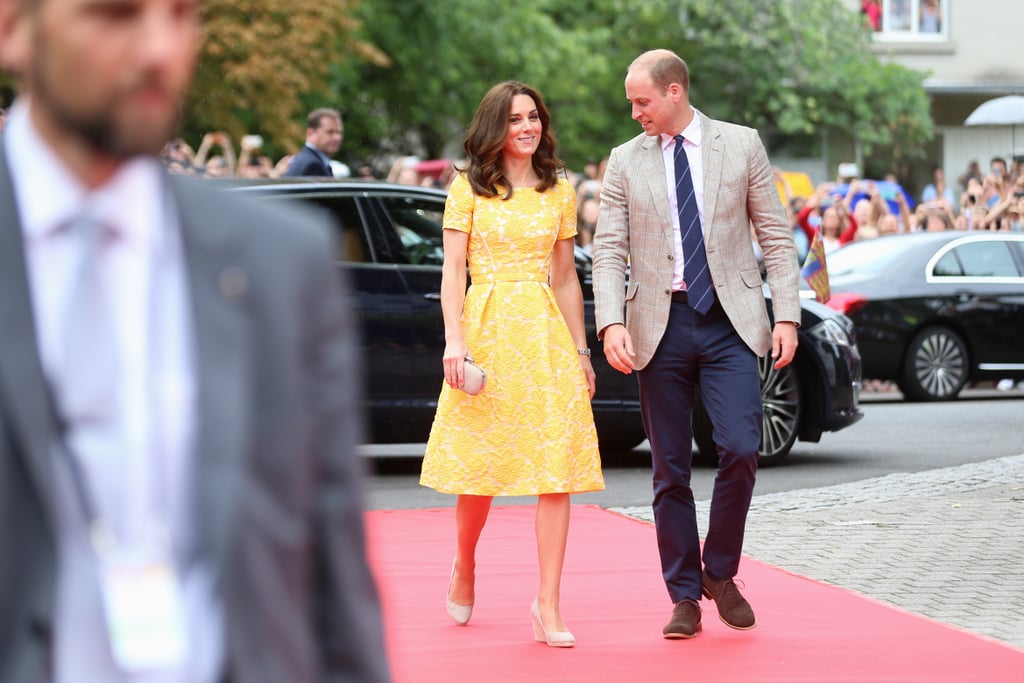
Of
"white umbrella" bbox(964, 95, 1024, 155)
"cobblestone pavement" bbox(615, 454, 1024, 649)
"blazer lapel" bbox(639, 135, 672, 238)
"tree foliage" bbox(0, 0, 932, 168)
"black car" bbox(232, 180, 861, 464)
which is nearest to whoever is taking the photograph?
"blazer lapel" bbox(639, 135, 672, 238)

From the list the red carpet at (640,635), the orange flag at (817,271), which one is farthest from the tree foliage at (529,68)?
the red carpet at (640,635)

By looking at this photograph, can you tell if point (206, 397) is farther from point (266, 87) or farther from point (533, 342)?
point (266, 87)

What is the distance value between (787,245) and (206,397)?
4.86 meters

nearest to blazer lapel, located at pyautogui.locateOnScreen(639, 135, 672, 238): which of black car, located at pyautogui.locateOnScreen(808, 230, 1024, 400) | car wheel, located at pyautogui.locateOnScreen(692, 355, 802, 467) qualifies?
car wheel, located at pyautogui.locateOnScreen(692, 355, 802, 467)

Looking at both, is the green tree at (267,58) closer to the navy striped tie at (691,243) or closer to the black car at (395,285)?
the black car at (395,285)

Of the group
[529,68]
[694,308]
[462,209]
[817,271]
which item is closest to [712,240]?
[694,308]

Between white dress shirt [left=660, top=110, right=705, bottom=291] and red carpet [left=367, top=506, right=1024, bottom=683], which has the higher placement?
white dress shirt [left=660, top=110, right=705, bottom=291]

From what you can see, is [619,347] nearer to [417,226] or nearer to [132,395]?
[417,226]

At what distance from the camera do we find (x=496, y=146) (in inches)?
255

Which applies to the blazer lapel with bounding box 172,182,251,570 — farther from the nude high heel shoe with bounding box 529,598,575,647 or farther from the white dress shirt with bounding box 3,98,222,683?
the nude high heel shoe with bounding box 529,598,575,647

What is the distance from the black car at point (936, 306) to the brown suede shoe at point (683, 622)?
10371mm

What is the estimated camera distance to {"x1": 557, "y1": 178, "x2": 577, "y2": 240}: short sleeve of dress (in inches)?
258

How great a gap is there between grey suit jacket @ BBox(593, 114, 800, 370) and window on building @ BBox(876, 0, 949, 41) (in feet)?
126

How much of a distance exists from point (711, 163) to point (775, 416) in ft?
17.1
